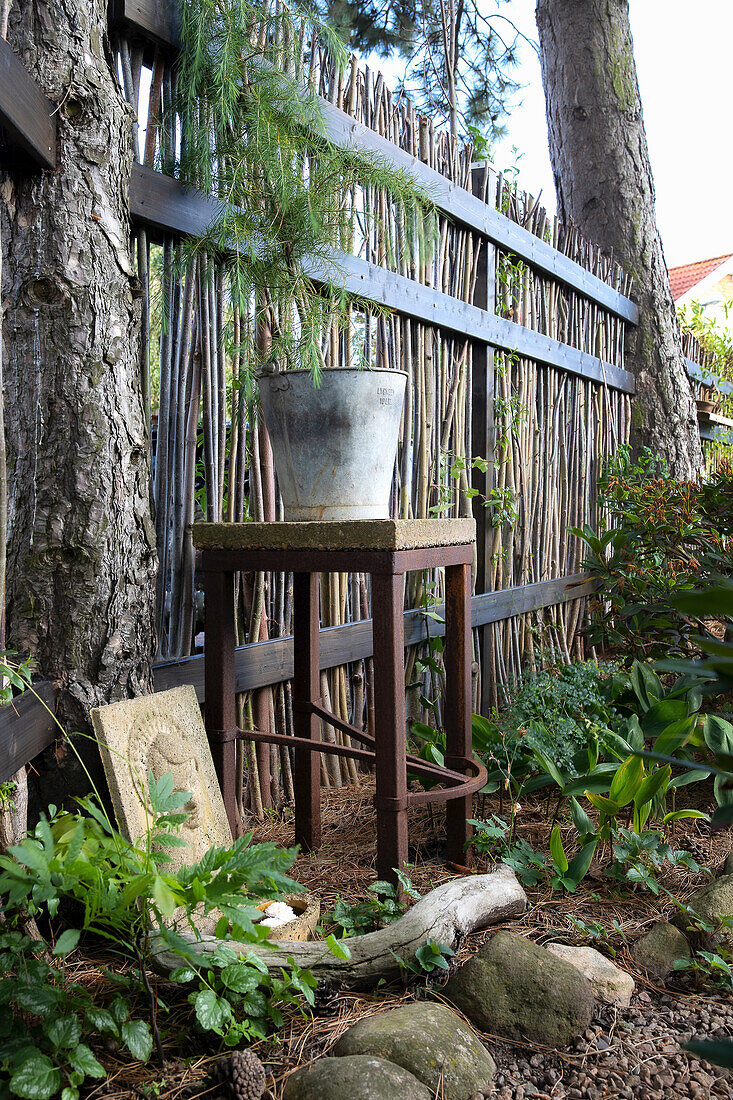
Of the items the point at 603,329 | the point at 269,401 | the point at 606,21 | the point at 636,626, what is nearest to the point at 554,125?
the point at 606,21

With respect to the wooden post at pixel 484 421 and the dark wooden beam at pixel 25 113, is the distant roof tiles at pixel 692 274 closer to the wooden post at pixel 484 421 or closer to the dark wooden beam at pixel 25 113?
the wooden post at pixel 484 421

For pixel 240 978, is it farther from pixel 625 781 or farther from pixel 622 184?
pixel 622 184

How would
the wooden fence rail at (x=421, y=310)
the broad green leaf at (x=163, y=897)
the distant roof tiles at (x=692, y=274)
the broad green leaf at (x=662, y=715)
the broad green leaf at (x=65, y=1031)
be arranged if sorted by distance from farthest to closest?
the distant roof tiles at (x=692, y=274), the broad green leaf at (x=662, y=715), the wooden fence rail at (x=421, y=310), the broad green leaf at (x=65, y=1031), the broad green leaf at (x=163, y=897)

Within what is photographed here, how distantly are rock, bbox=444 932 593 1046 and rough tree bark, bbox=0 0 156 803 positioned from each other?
Answer: 0.87 m

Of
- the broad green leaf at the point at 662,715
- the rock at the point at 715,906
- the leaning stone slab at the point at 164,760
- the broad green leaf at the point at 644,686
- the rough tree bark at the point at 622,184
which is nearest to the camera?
the leaning stone slab at the point at 164,760

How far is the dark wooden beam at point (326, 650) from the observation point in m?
2.02

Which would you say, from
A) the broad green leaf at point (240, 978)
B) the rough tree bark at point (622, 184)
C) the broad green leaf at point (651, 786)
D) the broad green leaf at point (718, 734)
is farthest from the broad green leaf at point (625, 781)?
the rough tree bark at point (622, 184)

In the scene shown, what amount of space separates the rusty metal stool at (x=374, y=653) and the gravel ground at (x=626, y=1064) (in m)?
0.47

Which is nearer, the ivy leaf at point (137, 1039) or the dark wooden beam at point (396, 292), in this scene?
the ivy leaf at point (137, 1039)

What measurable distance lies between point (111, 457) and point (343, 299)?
809 millimetres

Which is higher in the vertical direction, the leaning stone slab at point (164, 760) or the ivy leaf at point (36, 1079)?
the leaning stone slab at point (164, 760)

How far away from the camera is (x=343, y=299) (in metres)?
2.14

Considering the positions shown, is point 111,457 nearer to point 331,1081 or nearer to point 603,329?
point 331,1081

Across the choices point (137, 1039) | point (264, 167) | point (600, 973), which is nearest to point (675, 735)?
point (600, 973)
